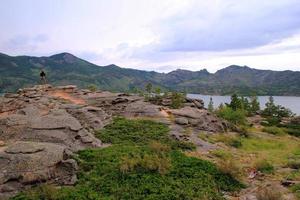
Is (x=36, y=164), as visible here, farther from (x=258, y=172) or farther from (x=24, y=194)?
(x=258, y=172)

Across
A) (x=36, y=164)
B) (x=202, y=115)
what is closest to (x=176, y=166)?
(x=36, y=164)

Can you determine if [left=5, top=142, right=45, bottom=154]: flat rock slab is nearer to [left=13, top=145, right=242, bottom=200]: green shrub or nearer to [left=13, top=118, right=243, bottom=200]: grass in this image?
[left=13, top=118, right=243, bottom=200]: grass

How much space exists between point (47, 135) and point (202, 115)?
21.3m

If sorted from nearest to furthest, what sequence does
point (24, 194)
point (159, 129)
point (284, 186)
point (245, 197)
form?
point (24, 194), point (245, 197), point (284, 186), point (159, 129)

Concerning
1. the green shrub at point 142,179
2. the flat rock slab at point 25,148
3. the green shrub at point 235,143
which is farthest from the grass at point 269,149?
the flat rock slab at point 25,148

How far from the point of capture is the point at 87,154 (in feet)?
83.8

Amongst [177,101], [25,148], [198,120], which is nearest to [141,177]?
[25,148]

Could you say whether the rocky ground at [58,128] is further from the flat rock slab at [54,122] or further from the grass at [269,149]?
the grass at [269,149]

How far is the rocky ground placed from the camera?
21225 millimetres

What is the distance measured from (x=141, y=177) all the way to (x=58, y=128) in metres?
10.0

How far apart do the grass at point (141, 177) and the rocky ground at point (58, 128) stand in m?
1.31

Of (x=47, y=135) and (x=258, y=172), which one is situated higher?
(x=47, y=135)

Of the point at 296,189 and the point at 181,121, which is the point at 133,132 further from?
the point at 296,189

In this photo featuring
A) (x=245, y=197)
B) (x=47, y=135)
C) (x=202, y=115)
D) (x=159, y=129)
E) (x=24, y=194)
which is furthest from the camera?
(x=202, y=115)
